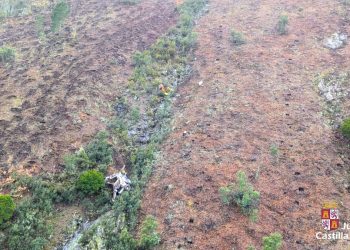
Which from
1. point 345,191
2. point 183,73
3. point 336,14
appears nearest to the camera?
point 345,191

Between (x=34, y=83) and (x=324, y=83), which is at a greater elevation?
(x=34, y=83)

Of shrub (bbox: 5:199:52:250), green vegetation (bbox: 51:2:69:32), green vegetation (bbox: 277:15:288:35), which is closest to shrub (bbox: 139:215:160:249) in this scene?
shrub (bbox: 5:199:52:250)

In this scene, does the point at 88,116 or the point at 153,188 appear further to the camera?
the point at 88,116

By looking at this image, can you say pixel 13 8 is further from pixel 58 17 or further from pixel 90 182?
pixel 90 182

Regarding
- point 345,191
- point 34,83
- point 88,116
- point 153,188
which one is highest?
point 34,83

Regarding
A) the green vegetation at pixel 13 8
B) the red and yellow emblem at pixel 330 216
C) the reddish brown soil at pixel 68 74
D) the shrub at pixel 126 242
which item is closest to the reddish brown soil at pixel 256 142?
the red and yellow emblem at pixel 330 216

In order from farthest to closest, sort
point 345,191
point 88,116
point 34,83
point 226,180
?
point 34,83 < point 88,116 < point 226,180 < point 345,191

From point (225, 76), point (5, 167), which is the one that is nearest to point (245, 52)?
point (225, 76)

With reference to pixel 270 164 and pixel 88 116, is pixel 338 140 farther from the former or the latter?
pixel 88 116
